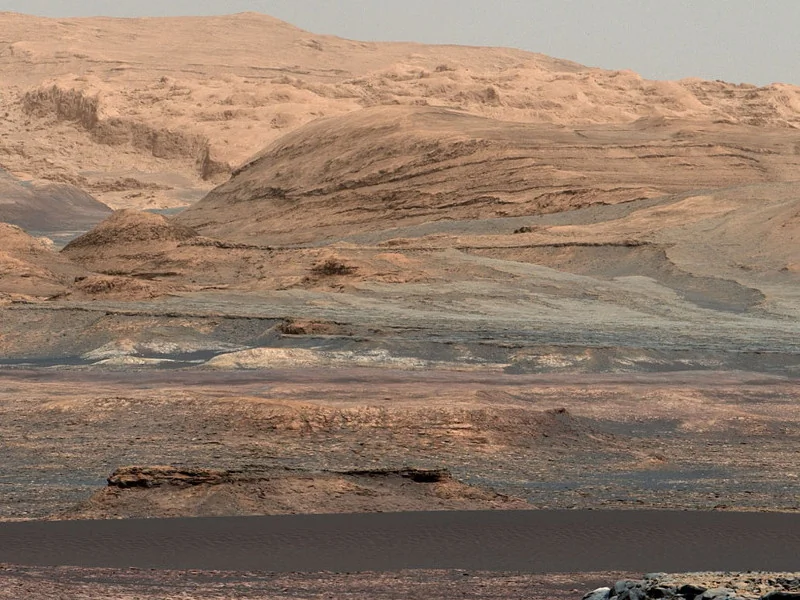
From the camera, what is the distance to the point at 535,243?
36.0 meters

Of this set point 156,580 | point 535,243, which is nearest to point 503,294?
point 535,243

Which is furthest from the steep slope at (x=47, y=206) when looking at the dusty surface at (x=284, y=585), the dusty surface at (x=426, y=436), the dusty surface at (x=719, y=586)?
the dusty surface at (x=719, y=586)

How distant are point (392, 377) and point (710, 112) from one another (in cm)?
6010

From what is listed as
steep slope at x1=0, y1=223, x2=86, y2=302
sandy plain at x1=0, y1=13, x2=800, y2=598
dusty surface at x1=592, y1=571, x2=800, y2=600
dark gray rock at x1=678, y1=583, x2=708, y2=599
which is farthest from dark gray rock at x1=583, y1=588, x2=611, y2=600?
steep slope at x1=0, y1=223, x2=86, y2=302

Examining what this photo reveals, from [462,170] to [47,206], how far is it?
2310cm

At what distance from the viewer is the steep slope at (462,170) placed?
42656 mm

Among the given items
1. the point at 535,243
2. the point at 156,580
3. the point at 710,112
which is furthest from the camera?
the point at 710,112

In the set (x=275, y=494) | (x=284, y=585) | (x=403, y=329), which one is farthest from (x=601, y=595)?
(x=403, y=329)

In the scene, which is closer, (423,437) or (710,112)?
(423,437)

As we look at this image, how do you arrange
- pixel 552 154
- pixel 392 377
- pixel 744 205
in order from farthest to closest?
pixel 552 154 < pixel 744 205 < pixel 392 377

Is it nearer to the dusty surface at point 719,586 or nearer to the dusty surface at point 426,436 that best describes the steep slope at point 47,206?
the dusty surface at point 426,436

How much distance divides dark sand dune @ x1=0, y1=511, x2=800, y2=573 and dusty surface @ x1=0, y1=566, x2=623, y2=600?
35 cm

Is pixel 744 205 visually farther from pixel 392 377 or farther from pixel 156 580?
pixel 156 580

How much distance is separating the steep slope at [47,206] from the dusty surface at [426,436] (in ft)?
124
